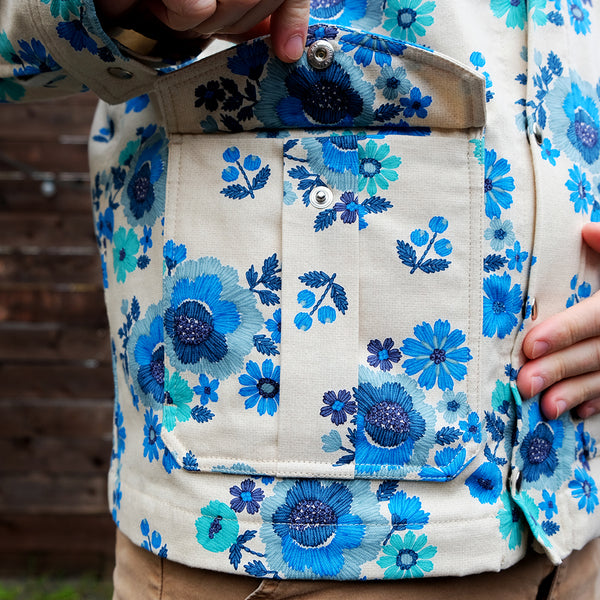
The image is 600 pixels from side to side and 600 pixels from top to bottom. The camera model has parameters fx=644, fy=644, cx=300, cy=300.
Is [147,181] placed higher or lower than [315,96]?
lower

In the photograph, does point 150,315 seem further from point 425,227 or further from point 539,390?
point 539,390

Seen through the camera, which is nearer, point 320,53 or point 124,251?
point 320,53

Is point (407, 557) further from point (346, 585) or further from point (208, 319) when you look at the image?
point (208, 319)

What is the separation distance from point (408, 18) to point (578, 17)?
0.89 ft

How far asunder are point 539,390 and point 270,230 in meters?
0.38

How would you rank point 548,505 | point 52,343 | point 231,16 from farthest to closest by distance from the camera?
point 52,343 → point 548,505 → point 231,16

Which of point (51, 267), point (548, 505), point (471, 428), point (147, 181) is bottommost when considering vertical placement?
point (51, 267)

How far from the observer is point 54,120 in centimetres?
254

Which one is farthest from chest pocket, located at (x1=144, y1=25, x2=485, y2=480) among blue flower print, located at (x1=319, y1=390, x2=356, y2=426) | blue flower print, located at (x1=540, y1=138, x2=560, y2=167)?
blue flower print, located at (x1=540, y1=138, x2=560, y2=167)

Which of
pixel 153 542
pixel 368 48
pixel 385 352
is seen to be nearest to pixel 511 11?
pixel 368 48

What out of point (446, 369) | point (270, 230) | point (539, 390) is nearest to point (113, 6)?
point (270, 230)

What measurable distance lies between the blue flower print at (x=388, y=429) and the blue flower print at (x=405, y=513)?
3cm

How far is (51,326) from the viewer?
252 centimetres

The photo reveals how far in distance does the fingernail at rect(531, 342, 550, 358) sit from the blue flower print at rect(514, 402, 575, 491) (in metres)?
0.06
